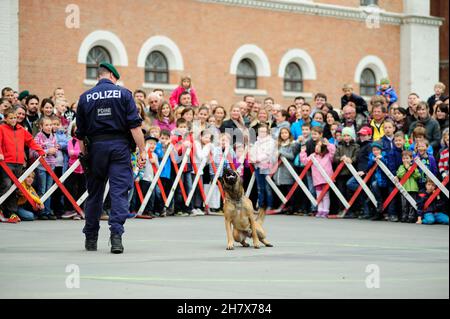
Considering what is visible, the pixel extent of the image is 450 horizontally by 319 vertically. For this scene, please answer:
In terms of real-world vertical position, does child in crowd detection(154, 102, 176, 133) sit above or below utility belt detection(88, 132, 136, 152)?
above

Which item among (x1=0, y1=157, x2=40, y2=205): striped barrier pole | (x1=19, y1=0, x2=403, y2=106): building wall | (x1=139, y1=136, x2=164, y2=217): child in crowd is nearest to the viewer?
(x1=0, y1=157, x2=40, y2=205): striped barrier pole

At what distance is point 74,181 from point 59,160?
0.49 metres

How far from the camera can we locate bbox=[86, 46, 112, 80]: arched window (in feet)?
94.2

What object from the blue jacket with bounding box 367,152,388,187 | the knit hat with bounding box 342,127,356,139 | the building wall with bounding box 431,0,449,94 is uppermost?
the building wall with bounding box 431,0,449,94

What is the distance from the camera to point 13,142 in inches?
706

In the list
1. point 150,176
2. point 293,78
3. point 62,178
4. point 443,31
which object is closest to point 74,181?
point 62,178

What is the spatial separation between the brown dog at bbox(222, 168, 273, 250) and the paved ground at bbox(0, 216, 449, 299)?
0.88 feet

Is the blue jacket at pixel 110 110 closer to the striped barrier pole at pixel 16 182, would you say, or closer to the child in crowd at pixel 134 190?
the striped barrier pole at pixel 16 182

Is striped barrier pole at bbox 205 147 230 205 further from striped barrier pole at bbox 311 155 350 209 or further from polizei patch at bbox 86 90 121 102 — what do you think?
polizei patch at bbox 86 90 121 102

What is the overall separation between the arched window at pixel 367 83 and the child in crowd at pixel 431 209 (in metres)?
18.3

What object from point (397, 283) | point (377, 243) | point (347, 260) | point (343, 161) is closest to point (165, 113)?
point (343, 161)

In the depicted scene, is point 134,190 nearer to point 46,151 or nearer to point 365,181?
point 46,151

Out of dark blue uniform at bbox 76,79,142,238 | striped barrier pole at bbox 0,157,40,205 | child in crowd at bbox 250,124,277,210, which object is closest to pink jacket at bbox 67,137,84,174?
striped barrier pole at bbox 0,157,40,205
